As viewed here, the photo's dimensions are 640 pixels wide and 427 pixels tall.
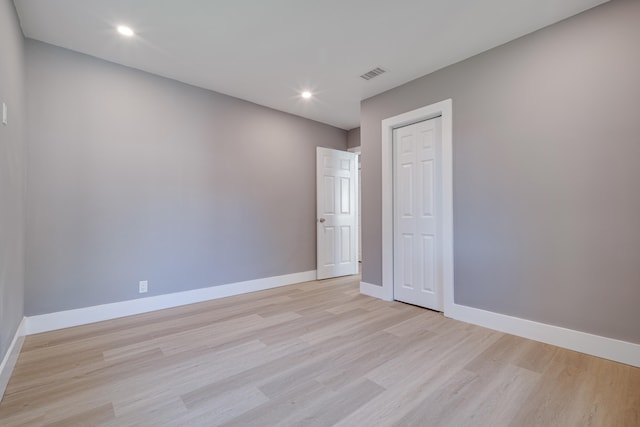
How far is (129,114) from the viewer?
289 cm

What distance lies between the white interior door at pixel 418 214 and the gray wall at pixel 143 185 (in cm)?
161

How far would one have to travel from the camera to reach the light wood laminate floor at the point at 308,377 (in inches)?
56.0

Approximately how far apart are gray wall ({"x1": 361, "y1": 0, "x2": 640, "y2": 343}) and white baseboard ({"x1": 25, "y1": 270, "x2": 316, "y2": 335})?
246 centimetres

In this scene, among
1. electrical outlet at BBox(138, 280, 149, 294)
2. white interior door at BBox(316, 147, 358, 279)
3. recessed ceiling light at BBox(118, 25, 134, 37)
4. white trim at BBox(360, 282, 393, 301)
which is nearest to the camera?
recessed ceiling light at BBox(118, 25, 134, 37)

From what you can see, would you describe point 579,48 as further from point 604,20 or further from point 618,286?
point 618,286

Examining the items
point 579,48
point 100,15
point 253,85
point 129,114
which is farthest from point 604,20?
point 129,114

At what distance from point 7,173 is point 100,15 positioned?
4.45 ft

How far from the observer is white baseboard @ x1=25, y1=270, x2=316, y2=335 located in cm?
246

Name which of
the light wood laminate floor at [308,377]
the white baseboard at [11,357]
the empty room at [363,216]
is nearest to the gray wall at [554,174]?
the empty room at [363,216]

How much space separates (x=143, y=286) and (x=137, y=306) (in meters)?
0.20

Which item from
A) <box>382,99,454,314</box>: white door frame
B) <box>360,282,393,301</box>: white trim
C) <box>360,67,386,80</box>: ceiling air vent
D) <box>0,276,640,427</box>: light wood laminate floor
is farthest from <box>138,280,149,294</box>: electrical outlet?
<box>360,67,386,80</box>: ceiling air vent

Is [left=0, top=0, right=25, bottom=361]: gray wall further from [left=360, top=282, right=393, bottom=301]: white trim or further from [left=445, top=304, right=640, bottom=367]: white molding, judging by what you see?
[left=445, top=304, right=640, bottom=367]: white molding

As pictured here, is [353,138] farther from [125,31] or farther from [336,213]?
[125,31]

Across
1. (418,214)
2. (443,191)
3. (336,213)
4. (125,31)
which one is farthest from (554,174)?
(125,31)
